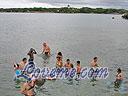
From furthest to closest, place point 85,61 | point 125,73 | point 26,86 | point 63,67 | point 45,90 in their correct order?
1. point 85,61
2. point 125,73
3. point 63,67
4. point 45,90
5. point 26,86

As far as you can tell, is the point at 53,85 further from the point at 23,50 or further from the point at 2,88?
the point at 23,50

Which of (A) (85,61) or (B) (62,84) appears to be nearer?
(B) (62,84)

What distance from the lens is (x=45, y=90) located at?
29.7 meters

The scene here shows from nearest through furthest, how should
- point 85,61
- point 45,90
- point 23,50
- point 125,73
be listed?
1. point 45,90
2. point 125,73
3. point 85,61
4. point 23,50

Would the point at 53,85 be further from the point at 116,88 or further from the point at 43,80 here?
the point at 116,88

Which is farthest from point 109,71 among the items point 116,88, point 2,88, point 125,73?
point 2,88

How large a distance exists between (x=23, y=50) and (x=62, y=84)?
22.8 meters

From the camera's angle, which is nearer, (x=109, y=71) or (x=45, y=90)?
(x=45, y=90)

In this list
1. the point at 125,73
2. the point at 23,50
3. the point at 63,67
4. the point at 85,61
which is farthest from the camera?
the point at 23,50

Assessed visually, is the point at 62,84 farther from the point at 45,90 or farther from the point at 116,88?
the point at 116,88

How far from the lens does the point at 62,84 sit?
103ft

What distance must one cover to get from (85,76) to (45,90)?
5.32 metres

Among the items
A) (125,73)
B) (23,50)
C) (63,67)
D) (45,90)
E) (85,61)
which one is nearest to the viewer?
(45,90)

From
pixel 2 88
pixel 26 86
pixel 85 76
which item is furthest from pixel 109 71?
pixel 26 86
